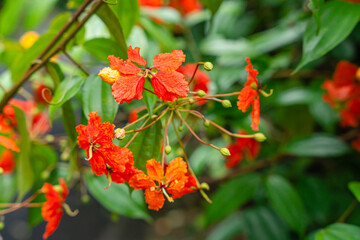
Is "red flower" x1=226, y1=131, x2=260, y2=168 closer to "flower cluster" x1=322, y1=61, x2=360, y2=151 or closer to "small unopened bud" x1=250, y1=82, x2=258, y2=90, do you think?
"flower cluster" x1=322, y1=61, x2=360, y2=151

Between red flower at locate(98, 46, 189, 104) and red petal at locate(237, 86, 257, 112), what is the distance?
0.09m

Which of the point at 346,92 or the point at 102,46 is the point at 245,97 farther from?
the point at 346,92

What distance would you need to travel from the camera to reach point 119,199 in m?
0.82

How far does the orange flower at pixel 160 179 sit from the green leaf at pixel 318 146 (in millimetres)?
592

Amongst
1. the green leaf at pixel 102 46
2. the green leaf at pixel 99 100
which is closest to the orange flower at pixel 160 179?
the green leaf at pixel 99 100

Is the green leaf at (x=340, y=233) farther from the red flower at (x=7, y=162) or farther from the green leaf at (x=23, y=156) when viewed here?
the red flower at (x=7, y=162)

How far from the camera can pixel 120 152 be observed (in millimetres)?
465

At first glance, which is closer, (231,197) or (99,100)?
(99,100)

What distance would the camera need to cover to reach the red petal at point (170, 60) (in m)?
0.47

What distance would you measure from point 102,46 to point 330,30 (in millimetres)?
416

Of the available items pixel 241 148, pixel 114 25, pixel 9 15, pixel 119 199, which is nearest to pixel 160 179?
pixel 114 25

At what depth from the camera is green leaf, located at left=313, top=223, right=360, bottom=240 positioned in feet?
2.00

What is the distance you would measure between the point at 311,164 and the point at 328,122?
0.38 metres

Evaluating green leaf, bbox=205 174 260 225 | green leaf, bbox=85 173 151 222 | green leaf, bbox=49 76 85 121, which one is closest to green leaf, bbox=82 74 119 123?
green leaf, bbox=49 76 85 121
